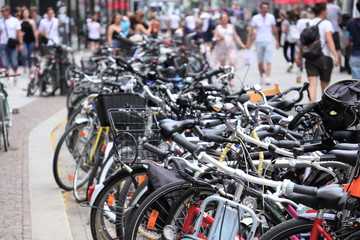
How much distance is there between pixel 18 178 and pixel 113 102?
252cm

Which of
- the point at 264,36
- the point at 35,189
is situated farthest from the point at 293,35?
the point at 35,189

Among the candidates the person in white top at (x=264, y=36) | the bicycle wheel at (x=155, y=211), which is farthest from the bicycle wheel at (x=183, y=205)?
the person in white top at (x=264, y=36)

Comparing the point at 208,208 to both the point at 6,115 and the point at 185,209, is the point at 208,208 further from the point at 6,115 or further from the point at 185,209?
the point at 6,115

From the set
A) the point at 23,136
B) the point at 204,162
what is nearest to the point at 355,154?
the point at 204,162

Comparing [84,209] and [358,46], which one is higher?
[358,46]

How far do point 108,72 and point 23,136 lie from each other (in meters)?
1.97

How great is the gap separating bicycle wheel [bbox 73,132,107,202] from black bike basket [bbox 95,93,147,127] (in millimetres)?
473

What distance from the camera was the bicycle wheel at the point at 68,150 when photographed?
7238 mm

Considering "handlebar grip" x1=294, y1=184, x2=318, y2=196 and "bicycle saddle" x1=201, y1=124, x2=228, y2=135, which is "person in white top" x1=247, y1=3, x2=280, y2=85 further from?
"handlebar grip" x1=294, y1=184, x2=318, y2=196

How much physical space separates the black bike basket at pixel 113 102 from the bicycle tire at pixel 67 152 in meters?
1.07

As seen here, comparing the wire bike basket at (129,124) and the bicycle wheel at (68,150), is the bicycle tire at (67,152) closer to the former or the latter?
the bicycle wheel at (68,150)

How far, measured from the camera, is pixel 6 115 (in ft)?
32.4

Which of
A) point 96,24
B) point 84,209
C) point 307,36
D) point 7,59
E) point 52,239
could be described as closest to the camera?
point 52,239

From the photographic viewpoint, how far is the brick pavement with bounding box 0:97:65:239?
6091mm
